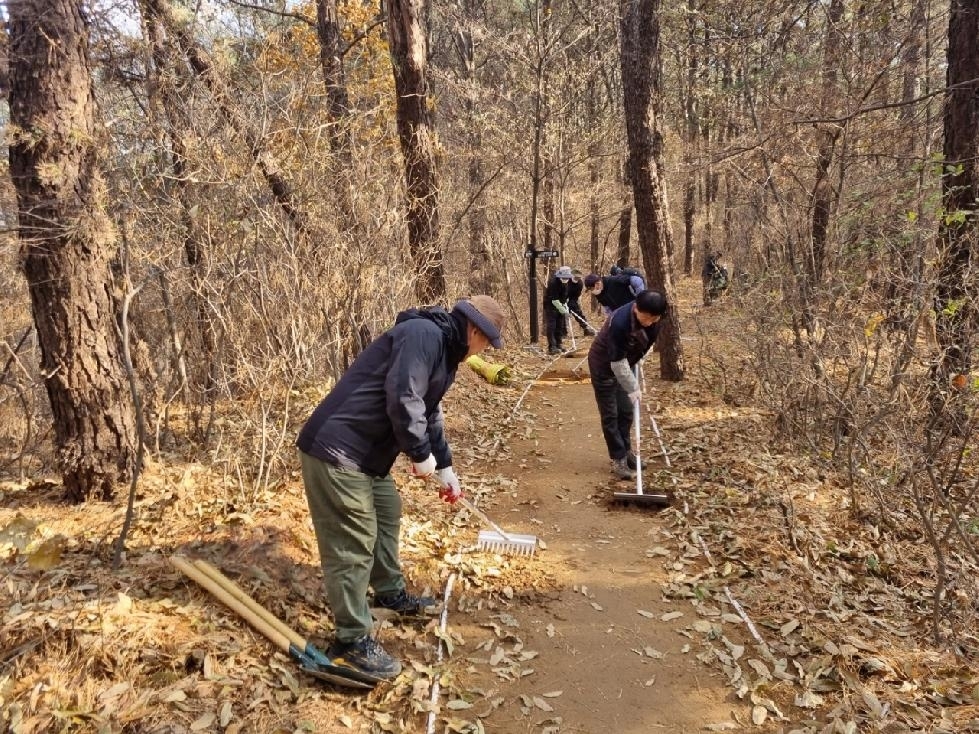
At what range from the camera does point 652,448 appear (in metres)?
7.21

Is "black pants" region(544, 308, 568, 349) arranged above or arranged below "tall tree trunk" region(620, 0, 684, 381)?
below

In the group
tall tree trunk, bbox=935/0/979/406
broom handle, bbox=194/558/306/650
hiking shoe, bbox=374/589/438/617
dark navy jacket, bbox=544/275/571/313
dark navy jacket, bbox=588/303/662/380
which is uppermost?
tall tree trunk, bbox=935/0/979/406

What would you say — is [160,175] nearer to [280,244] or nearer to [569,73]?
[280,244]

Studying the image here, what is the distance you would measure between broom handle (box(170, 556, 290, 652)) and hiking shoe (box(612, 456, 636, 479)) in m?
3.86

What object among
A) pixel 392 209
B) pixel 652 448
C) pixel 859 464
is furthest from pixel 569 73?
pixel 859 464

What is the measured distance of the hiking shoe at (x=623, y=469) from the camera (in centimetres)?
634

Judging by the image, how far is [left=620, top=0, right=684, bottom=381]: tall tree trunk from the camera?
347 inches

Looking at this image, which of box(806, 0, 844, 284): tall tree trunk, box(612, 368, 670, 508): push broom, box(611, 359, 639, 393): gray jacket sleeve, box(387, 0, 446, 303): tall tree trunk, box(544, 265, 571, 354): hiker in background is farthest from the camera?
box(544, 265, 571, 354): hiker in background

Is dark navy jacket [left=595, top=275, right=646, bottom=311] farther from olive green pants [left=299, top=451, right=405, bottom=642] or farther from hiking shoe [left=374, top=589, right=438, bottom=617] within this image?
olive green pants [left=299, top=451, right=405, bottom=642]

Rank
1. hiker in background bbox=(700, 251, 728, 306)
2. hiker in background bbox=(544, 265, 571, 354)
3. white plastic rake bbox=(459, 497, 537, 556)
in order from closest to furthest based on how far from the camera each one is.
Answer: white plastic rake bbox=(459, 497, 537, 556)
hiker in background bbox=(544, 265, 571, 354)
hiker in background bbox=(700, 251, 728, 306)

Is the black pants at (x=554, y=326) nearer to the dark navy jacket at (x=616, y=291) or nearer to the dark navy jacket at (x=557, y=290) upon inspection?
the dark navy jacket at (x=557, y=290)

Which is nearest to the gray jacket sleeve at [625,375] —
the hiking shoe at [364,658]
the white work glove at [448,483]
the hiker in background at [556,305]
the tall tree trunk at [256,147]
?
the white work glove at [448,483]

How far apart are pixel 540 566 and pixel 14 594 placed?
10.9ft

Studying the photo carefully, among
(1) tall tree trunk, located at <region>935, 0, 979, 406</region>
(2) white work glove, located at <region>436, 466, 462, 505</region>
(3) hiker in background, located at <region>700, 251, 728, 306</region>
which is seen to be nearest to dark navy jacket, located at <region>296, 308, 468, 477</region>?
(2) white work glove, located at <region>436, 466, 462, 505</region>
